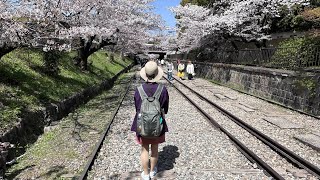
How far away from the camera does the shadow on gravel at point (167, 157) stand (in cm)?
650

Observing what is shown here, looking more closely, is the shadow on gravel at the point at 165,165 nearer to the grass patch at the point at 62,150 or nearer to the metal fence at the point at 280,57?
the grass patch at the point at 62,150

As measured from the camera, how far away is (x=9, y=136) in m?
8.21

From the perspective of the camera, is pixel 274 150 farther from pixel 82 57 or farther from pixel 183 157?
pixel 82 57

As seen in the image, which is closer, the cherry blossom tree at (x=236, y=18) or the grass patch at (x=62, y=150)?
the grass patch at (x=62, y=150)

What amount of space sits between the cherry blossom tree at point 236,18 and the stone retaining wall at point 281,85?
332cm

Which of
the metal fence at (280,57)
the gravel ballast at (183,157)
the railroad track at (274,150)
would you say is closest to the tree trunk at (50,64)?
the gravel ballast at (183,157)

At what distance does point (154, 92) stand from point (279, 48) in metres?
13.8

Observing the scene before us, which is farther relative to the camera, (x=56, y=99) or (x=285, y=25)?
(x=285, y=25)

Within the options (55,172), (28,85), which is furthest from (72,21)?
(55,172)

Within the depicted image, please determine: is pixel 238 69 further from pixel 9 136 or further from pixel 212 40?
pixel 9 136


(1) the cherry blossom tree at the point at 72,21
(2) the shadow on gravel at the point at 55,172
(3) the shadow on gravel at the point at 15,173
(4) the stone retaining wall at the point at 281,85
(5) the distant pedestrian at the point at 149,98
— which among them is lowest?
(3) the shadow on gravel at the point at 15,173

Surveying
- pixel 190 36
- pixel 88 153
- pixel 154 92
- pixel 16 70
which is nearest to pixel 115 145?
pixel 88 153

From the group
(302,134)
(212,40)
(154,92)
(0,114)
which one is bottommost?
(302,134)

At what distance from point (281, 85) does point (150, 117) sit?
1160cm
